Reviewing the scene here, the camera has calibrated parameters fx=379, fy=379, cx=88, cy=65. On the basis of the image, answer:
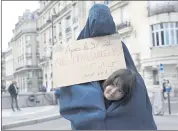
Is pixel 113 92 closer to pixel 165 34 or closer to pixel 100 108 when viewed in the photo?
pixel 100 108

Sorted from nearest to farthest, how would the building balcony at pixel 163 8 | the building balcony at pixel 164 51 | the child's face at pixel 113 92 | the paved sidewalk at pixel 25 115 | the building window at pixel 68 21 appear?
the child's face at pixel 113 92
the building balcony at pixel 164 51
the building balcony at pixel 163 8
the building window at pixel 68 21
the paved sidewalk at pixel 25 115

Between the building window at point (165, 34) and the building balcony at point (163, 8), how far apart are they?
0.18ft

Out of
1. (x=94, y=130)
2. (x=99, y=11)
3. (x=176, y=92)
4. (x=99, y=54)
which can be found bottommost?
(x=94, y=130)

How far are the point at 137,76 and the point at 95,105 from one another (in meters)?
0.17

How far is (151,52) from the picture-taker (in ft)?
5.60

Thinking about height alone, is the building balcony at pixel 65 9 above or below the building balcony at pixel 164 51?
above

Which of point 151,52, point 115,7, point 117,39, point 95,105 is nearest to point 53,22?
point 115,7

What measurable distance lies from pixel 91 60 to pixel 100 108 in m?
0.18

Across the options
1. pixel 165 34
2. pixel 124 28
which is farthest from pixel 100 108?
pixel 124 28

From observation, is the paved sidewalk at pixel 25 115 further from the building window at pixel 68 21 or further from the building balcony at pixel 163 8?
the building balcony at pixel 163 8

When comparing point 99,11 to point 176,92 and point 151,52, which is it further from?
point 151,52

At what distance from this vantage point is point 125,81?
3.89 ft

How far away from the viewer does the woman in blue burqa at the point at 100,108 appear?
1.19m

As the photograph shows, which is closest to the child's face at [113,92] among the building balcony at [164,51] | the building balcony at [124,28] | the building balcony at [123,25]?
the building balcony at [164,51]
